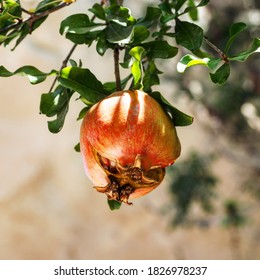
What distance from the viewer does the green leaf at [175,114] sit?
0.59m

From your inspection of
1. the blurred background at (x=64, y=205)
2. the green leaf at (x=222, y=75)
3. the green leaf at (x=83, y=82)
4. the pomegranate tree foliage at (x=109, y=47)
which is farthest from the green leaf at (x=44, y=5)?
the blurred background at (x=64, y=205)

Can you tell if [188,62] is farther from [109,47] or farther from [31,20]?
[31,20]

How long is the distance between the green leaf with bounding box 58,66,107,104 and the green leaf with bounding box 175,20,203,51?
12 centimetres

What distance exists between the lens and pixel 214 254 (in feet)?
13.0

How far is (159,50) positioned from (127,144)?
178 mm

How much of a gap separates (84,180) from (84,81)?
3.43m

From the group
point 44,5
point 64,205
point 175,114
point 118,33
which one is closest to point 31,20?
point 44,5

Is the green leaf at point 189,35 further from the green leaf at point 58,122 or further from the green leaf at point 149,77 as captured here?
the green leaf at point 58,122

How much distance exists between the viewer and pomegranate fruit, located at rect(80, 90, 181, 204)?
0.54m

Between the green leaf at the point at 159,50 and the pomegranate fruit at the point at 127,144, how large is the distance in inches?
4.2

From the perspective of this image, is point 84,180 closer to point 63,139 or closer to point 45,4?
point 63,139

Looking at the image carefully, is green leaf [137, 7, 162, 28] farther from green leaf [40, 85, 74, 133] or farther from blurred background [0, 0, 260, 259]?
blurred background [0, 0, 260, 259]

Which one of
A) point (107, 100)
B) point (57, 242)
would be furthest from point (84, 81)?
point (57, 242)

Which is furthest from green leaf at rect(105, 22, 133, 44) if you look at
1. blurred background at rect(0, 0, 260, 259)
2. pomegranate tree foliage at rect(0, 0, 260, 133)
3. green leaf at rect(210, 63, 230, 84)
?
blurred background at rect(0, 0, 260, 259)
